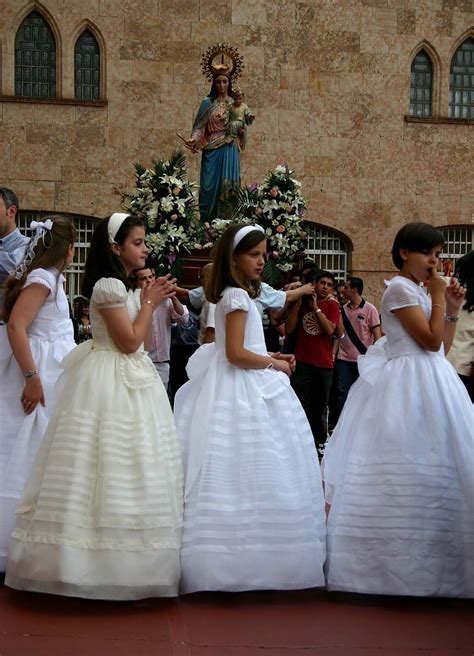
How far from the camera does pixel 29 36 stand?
21.1 meters

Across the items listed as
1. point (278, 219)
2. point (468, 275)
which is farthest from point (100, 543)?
point (278, 219)

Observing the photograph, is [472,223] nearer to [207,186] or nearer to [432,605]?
[207,186]

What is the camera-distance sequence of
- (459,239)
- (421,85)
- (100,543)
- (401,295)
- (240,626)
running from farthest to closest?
(459,239), (421,85), (401,295), (100,543), (240,626)

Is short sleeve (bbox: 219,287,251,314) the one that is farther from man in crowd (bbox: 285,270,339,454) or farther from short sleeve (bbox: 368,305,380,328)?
short sleeve (bbox: 368,305,380,328)

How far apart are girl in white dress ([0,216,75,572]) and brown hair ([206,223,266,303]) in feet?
2.86

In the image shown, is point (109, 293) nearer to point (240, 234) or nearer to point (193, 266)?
point (240, 234)

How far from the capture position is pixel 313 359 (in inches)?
453

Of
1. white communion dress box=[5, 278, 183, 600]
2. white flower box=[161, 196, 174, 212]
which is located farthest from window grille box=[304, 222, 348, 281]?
white communion dress box=[5, 278, 183, 600]

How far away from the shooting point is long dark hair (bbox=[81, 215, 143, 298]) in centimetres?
586

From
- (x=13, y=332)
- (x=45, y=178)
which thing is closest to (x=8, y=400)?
(x=13, y=332)

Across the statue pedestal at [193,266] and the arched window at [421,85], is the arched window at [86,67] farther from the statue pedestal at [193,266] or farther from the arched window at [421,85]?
the statue pedestal at [193,266]

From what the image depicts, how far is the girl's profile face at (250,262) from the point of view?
6312 mm

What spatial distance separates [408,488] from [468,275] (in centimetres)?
161

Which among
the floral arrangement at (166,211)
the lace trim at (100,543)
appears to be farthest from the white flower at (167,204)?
the lace trim at (100,543)
